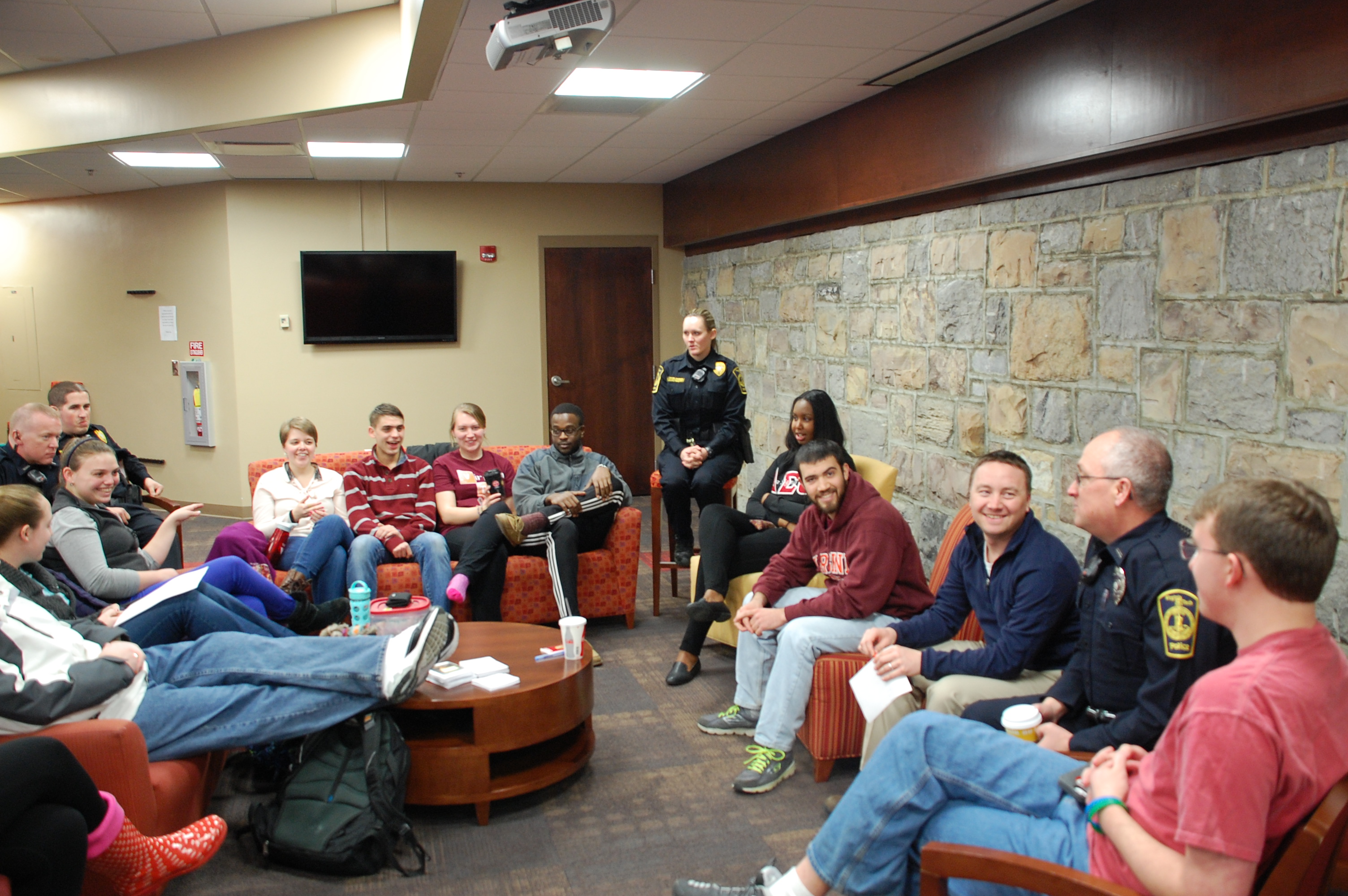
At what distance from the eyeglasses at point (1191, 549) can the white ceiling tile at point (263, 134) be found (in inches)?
187

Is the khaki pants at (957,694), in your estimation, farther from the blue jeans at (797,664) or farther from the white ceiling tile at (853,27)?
the white ceiling tile at (853,27)

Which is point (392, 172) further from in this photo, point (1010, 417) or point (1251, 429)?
point (1251, 429)

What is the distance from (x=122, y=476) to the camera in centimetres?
422

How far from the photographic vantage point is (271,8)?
14.5ft

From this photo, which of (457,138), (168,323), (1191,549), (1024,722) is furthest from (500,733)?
(168,323)

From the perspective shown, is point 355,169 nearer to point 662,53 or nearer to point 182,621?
point 662,53

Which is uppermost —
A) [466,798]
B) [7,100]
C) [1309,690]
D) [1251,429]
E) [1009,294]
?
[7,100]

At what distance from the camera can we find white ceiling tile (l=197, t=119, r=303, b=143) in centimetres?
528

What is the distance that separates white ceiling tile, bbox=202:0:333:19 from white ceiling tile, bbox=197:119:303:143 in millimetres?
626

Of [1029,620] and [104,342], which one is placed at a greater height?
[104,342]

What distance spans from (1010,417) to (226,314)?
5999 millimetres

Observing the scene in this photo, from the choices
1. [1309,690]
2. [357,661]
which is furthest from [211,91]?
[1309,690]

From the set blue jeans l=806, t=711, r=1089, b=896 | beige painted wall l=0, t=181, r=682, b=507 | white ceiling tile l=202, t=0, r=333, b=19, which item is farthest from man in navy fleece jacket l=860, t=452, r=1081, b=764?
beige painted wall l=0, t=181, r=682, b=507

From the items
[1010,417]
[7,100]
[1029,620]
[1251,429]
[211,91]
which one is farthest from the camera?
[7,100]
